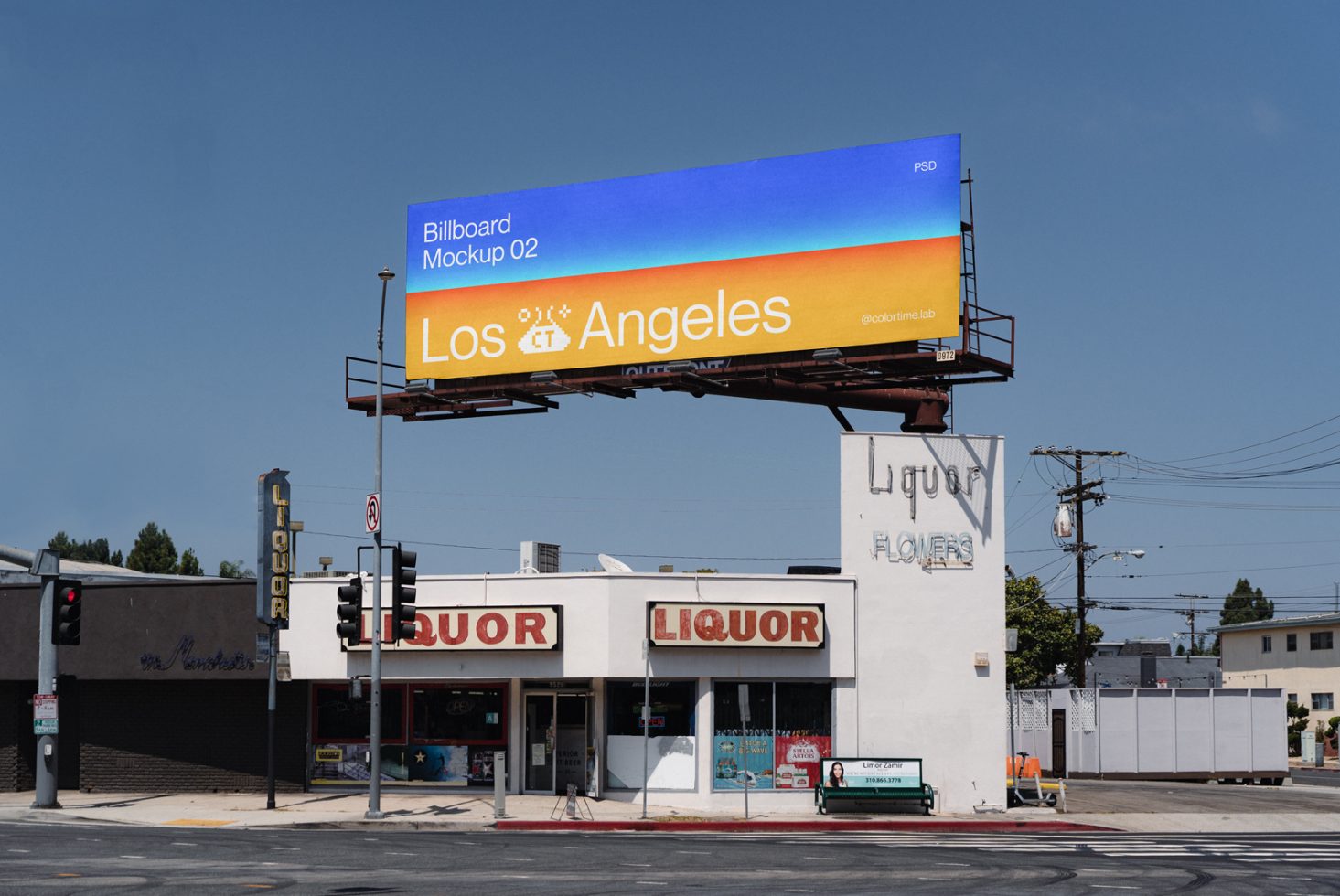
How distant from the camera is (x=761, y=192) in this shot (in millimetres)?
37656

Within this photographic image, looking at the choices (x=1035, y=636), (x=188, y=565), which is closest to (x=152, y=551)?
(x=188, y=565)

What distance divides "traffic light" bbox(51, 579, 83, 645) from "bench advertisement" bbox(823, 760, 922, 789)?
17.3m

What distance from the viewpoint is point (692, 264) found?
3803cm

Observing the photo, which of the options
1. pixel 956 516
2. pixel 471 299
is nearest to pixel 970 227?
pixel 956 516

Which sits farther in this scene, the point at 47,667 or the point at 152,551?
the point at 152,551

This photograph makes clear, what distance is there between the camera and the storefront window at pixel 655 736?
115 ft

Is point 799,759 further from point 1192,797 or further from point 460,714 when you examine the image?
point 1192,797

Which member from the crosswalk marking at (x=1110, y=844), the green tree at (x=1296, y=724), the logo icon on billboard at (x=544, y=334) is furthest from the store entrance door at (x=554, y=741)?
the green tree at (x=1296, y=724)

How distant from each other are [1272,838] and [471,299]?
23.7m

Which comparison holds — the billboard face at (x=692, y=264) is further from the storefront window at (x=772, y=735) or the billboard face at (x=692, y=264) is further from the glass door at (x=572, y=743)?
the glass door at (x=572, y=743)

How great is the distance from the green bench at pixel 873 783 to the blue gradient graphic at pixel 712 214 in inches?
487

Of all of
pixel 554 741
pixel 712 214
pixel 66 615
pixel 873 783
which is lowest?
pixel 873 783

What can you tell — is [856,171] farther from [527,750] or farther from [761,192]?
[527,750]

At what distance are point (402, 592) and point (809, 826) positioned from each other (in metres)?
9.97
